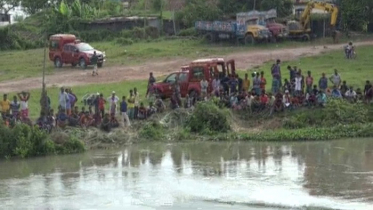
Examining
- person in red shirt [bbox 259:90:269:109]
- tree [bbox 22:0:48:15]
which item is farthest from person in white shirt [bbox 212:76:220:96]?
tree [bbox 22:0:48:15]

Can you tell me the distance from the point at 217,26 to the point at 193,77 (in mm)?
17535

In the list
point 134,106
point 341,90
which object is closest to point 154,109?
point 134,106

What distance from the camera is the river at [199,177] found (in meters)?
19.5

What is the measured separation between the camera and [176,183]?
2181 cm

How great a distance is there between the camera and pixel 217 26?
48594 mm

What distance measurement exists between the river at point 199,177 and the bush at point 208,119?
38.2 inches

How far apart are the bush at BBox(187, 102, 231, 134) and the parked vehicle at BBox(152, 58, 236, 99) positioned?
7.07ft

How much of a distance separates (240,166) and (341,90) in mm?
7204

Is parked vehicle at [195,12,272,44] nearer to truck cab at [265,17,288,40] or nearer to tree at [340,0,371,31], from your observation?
truck cab at [265,17,288,40]

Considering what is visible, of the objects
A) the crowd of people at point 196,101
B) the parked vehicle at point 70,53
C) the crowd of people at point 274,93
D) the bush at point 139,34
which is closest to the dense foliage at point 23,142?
the crowd of people at point 196,101

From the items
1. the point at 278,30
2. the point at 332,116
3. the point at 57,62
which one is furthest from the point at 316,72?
the point at 57,62

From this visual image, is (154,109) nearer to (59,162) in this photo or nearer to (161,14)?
(59,162)

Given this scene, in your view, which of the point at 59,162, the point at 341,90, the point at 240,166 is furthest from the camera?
the point at 341,90

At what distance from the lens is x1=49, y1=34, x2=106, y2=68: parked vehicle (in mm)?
42438
